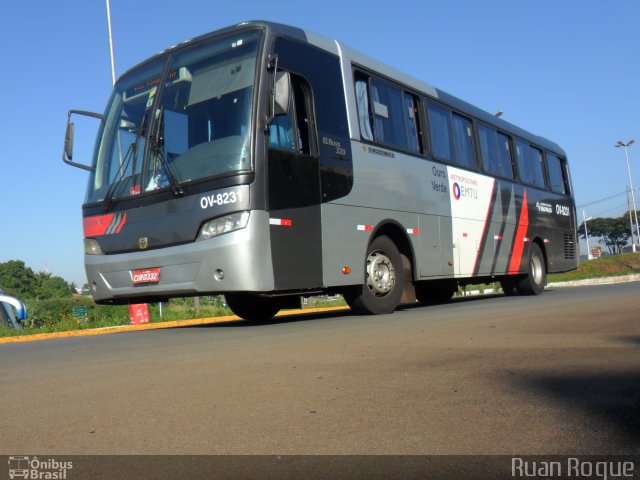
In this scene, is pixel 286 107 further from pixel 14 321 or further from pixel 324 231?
pixel 14 321

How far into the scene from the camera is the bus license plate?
7820 millimetres

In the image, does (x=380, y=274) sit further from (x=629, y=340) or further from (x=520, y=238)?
(x=520, y=238)

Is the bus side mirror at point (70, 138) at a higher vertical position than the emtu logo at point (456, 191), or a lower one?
higher

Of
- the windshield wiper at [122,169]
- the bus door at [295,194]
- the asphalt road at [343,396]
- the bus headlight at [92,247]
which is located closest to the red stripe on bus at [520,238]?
the bus door at [295,194]

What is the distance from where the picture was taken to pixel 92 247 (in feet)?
27.9

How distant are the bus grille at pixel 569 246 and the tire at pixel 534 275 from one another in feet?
5.16

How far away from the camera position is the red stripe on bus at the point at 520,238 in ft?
45.0

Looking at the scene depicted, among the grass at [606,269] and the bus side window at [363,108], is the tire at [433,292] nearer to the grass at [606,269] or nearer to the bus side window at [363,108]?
the bus side window at [363,108]

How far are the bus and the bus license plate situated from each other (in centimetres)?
2

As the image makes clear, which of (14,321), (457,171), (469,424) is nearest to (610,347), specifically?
(469,424)

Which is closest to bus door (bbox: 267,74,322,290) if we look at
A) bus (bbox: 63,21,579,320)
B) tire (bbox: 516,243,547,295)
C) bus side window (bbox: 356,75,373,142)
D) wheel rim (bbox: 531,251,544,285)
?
bus (bbox: 63,21,579,320)

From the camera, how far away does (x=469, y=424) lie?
9.73 feet

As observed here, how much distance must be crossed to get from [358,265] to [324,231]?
0.90 m

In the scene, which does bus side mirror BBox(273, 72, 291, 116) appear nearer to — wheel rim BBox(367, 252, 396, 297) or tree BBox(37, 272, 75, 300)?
wheel rim BBox(367, 252, 396, 297)
